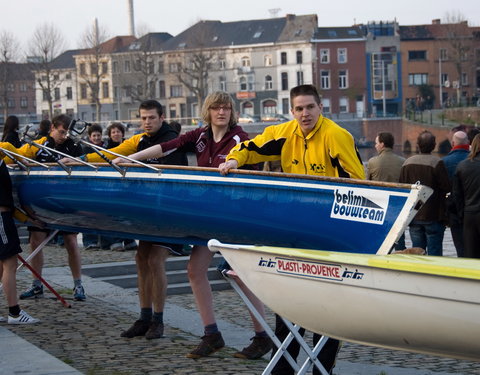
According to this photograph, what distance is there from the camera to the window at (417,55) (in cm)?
11006

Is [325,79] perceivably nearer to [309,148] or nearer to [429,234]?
[429,234]

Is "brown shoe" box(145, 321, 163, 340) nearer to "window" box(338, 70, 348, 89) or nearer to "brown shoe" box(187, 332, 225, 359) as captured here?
"brown shoe" box(187, 332, 225, 359)

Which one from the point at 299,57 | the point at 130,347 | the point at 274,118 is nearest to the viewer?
the point at 130,347

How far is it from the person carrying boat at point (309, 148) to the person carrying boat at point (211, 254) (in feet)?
2.37

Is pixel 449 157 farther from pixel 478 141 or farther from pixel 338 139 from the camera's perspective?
pixel 338 139

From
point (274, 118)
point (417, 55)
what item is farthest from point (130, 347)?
point (417, 55)

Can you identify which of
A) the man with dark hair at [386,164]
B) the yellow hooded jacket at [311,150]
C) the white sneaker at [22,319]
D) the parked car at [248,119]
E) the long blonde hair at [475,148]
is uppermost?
the yellow hooded jacket at [311,150]

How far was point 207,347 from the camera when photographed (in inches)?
302

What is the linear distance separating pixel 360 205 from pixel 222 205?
1.34 m

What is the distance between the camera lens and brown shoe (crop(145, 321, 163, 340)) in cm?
850

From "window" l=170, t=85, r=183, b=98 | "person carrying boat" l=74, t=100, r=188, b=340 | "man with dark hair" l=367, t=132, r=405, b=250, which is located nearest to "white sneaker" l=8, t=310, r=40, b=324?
"person carrying boat" l=74, t=100, r=188, b=340

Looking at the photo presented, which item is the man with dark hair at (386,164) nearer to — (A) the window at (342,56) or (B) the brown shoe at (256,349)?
(B) the brown shoe at (256,349)

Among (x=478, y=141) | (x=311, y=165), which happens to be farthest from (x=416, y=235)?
(x=311, y=165)

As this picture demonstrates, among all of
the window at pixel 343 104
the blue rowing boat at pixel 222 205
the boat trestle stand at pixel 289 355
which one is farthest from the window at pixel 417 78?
the boat trestle stand at pixel 289 355
